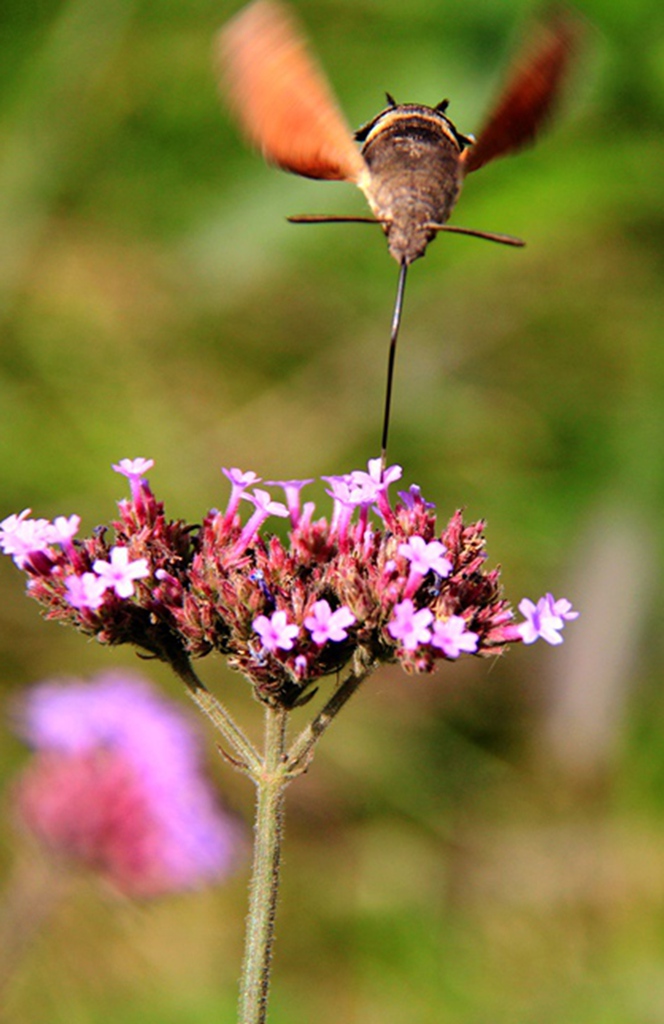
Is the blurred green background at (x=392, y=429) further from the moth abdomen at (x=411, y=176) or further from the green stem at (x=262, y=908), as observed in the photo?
the green stem at (x=262, y=908)

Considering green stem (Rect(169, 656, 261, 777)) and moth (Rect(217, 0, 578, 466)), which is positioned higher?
moth (Rect(217, 0, 578, 466))

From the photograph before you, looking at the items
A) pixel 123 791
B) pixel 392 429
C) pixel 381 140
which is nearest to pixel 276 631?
pixel 381 140

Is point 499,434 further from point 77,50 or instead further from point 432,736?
point 77,50

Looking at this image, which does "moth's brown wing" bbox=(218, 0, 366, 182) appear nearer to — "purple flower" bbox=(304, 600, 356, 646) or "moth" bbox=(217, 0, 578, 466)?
"moth" bbox=(217, 0, 578, 466)

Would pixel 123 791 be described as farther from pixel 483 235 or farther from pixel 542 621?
pixel 483 235

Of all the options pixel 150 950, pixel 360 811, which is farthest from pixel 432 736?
pixel 150 950

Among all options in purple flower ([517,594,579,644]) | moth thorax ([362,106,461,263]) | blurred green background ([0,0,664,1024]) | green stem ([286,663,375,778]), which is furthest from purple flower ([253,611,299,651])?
blurred green background ([0,0,664,1024])
